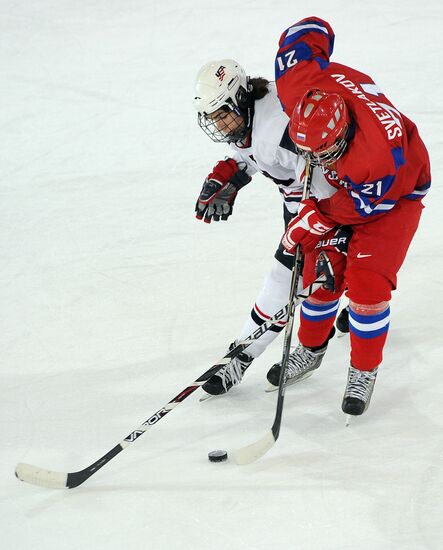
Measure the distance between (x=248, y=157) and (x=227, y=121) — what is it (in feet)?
0.80

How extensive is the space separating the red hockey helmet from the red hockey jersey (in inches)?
2.2

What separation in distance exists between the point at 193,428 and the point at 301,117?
1.07 m

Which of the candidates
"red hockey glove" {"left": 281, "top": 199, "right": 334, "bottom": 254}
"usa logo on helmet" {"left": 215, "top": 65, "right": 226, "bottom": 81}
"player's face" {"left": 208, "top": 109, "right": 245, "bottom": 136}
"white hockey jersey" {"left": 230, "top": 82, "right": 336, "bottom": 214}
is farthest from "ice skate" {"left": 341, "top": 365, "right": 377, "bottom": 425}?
"usa logo on helmet" {"left": 215, "top": 65, "right": 226, "bottom": 81}

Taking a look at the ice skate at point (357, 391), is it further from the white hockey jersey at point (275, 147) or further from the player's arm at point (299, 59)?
the player's arm at point (299, 59)

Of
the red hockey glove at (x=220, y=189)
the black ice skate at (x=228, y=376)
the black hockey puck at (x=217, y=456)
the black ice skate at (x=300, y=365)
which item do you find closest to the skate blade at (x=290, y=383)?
the black ice skate at (x=300, y=365)

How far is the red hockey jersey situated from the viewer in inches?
99.5

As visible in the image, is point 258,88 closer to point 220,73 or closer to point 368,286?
point 220,73

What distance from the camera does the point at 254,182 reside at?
461 centimetres

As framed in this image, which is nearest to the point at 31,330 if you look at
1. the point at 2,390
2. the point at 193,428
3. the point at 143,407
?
the point at 2,390

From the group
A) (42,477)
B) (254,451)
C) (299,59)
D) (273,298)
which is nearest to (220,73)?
(299,59)

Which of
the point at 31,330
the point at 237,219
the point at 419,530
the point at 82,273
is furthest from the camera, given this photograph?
the point at 237,219

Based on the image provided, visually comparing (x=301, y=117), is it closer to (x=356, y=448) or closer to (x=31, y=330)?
(x=356, y=448)

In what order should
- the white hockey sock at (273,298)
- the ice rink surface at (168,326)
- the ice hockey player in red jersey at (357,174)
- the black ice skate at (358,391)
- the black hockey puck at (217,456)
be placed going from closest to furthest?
the ice rink surface at (168,326), the ice hockey player in red jersey at (357,174), the black hockey puck at (217,456), the black ice skate at (358,391), the white hockey sock at (273,298)

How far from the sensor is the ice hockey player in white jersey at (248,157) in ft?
9.05
